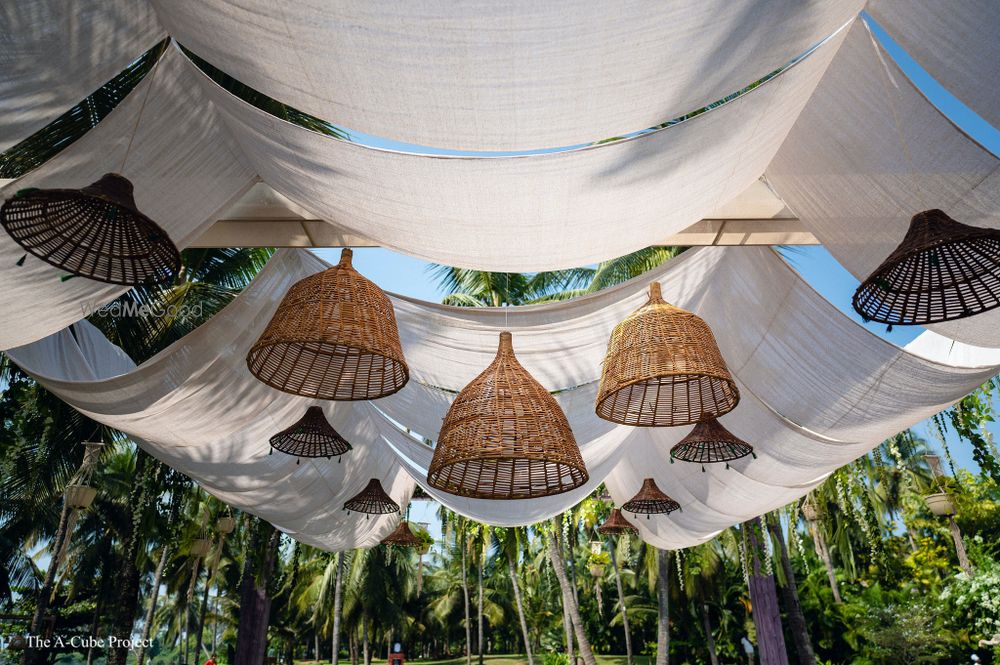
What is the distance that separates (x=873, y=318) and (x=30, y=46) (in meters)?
2.87

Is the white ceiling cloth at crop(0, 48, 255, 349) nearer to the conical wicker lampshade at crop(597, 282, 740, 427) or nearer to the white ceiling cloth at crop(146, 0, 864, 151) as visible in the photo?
the white ceiling cloth at crop(146, 0, 864, 151)

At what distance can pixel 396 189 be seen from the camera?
92.0 inches

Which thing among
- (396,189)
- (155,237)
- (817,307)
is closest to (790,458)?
(817,307)

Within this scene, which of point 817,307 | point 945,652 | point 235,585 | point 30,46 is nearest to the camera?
point 30,46

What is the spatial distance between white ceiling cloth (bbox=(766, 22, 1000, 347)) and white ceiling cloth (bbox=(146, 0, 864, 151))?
0.48m

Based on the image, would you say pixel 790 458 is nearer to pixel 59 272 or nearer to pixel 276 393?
pixel 276 393

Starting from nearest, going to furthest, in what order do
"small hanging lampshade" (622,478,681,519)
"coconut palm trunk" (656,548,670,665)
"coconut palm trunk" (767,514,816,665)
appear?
"small hanging lampshade" (622,478,681,519)
"coconut palm trunk" (767,514,816,665)
"coconut palm trunk" (656,548,670,665)

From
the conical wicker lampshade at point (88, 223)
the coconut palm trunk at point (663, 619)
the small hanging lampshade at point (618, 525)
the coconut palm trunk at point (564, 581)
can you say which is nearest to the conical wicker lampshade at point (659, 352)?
the conical wicker lampshade at point (88, 223)

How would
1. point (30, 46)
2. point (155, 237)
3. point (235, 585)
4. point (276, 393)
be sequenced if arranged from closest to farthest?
point (30, 46)
point (155, 237)
point (276, 393)
point (235, 585)

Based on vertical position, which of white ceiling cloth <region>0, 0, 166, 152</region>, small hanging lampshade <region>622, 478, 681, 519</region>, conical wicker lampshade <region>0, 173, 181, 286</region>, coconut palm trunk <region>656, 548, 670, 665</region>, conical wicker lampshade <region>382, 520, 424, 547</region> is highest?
white ceiling cloth <region>0, 0, 166, 152</region>

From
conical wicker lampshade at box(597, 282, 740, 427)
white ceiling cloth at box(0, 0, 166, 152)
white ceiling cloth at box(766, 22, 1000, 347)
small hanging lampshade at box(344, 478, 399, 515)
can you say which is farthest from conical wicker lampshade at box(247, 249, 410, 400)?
small hanging lampshade at box(344, 478, 399, 515)

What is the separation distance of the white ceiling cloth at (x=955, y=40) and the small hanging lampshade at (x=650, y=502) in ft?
11.8

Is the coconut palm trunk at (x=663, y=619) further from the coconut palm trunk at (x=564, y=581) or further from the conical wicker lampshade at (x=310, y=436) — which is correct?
the conical wicker lampshade at (x=310, y=436)

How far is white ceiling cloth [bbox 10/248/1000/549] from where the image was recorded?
3.37 metres
